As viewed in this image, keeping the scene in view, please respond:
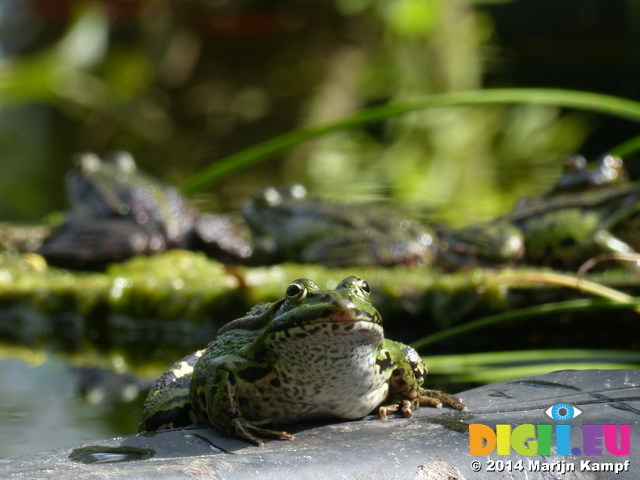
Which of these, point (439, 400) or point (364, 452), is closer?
point (364, 452)

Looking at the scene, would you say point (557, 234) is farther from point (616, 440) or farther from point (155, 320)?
point (616, 440)

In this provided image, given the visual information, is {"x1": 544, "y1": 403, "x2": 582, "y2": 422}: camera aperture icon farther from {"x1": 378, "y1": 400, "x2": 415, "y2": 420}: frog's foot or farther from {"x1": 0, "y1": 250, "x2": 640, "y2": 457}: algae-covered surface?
{"x1": 0, "y1": 250, "x2": 640, "y2": 457}: algae-covered surface

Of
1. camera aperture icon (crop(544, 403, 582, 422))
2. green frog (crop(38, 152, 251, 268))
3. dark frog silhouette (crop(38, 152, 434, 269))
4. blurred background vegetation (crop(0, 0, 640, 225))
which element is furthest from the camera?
blurred background vegetation (crop(0, 0, 640, 225))

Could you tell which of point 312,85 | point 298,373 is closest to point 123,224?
point 298,373

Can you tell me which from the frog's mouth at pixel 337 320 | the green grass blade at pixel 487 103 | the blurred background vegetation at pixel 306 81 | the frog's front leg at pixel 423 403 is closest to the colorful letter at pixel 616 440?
the frog's front leg at pixel 423 403

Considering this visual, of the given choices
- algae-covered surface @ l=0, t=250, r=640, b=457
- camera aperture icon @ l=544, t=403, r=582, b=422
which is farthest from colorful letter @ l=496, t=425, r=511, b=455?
algae-covered surface @ l=0, t=250, r=640, b=457

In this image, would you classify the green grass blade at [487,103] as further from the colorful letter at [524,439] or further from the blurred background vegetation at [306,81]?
the blurred background vegetation at [306,81]
